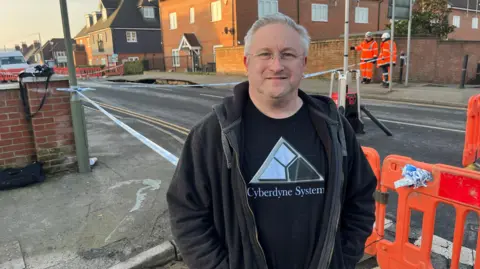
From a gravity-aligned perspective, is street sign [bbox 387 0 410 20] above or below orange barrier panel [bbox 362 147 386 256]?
above

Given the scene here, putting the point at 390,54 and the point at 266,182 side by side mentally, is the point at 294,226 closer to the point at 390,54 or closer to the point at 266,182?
the point at 266,182

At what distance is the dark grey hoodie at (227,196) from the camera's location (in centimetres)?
158

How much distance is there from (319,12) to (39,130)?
101 feet

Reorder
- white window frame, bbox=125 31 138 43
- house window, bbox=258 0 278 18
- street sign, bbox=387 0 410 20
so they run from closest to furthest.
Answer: street sign, bbox=387 0 410 20, house window, bbox=258 0 278 18, white window frame, bbox=125 31 138 43

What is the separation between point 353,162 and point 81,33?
64.0m

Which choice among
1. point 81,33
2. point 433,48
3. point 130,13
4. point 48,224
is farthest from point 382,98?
point 81,33

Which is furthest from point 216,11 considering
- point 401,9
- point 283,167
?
point 283,167

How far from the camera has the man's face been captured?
158 centimetres

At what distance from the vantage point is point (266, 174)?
5.22ft

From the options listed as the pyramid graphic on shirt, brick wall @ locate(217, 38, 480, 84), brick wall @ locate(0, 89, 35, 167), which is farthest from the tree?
the pyramid graphic on shirt

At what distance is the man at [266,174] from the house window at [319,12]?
3258 centimetres

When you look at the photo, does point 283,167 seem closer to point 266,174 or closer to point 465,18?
point 266,174

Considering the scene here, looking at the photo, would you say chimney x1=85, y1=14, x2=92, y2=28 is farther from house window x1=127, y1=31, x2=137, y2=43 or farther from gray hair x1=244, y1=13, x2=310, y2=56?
gray hair x1=244, y1=13, x2=310, y2=56

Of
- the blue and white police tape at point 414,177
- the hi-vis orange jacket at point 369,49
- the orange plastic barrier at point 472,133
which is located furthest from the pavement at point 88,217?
the hi-vis orange jacket at point 369,49
